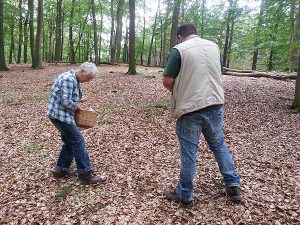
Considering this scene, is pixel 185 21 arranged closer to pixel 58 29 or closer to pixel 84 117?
pixel 58 29

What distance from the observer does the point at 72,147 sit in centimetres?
485

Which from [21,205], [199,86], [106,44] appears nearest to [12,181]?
[21,205]

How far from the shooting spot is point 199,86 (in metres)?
3.85

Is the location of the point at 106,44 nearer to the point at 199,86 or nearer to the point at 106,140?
the point at 106,140

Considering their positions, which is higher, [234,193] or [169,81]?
[169,81]

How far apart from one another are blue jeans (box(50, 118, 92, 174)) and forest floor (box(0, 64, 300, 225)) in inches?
12.5

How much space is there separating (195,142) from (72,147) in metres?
2.05

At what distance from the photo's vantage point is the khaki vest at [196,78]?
381 centimetres

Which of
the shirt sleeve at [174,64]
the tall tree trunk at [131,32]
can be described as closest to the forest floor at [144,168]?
the shirt sleeve at [174,64]

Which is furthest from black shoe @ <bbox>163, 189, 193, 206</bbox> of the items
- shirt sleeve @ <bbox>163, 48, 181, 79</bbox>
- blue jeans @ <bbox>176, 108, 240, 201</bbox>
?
shirt sleeve @ <bbox>163, 48, 181, 79</bbox>

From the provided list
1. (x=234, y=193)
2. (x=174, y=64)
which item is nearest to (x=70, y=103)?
(x=174, y=64)

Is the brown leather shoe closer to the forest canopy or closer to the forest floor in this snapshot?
the forest floor

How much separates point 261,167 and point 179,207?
208 cm

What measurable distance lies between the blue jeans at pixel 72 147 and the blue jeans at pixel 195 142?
168 cm
